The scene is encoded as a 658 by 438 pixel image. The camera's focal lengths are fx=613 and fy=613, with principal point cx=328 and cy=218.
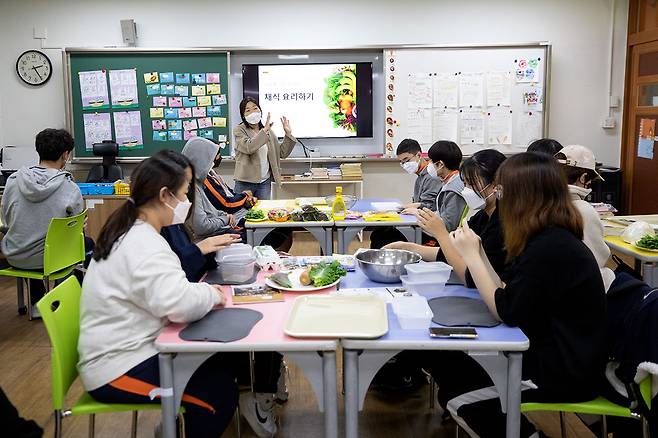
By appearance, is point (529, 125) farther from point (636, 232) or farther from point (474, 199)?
point (474, 199)

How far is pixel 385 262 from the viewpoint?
2.51 m

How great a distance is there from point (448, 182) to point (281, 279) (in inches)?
66.2

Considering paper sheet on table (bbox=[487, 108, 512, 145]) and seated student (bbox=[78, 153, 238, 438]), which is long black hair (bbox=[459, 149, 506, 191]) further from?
paper sheet on table (bbox=[487, 108, 512, 145])

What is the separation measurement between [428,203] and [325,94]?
95.2 inches

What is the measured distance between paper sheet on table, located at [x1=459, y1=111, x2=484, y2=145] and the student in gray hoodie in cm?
384

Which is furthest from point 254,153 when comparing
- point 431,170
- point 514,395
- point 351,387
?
point 514,395

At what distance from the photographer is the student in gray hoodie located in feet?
12.2

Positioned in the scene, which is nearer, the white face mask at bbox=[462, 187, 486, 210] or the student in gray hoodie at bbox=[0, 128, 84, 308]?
the white face mask at bbox=[462, 187, 486, 210]

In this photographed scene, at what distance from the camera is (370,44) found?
6.19m

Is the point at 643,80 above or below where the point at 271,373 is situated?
above

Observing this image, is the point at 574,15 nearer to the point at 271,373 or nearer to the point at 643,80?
the point at 643,80

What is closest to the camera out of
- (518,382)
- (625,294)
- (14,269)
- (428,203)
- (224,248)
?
(518,382)

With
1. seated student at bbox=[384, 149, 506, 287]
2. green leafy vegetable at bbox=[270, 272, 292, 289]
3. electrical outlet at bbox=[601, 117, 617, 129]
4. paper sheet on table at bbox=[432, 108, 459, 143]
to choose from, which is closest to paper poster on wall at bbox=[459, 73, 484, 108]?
paper sheet on table at bbox=[432, 108, 459, 143]

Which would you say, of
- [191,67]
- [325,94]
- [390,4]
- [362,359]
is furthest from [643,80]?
[362,359]
